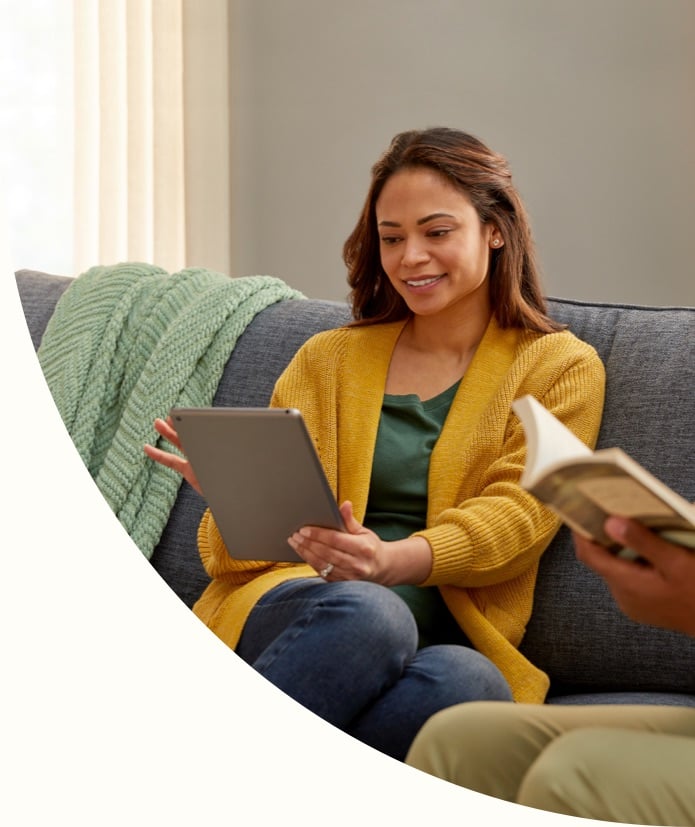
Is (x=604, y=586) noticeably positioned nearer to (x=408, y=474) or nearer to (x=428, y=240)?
(x=408, y=474)

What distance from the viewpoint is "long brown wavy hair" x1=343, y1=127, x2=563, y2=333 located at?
1516mm

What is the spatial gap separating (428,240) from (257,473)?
48 cm

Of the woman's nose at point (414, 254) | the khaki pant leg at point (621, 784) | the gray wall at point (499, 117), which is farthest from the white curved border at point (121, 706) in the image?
the gray wall at point (499, 117)

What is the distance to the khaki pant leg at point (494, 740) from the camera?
2.96 feet

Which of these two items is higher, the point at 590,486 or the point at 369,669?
the point at 590,486

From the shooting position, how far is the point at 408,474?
4.81 feet

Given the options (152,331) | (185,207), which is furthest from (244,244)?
(152,331)

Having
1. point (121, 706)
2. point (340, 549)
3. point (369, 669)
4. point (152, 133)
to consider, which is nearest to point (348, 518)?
point (340, 549)

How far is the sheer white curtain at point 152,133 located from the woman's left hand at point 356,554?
1.67 meters

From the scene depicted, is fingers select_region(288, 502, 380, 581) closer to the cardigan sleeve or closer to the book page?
the cardigan sleeve

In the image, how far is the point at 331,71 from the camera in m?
2.81

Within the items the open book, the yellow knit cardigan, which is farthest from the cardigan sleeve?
the open book

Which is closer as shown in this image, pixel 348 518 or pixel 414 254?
pixel 348 518

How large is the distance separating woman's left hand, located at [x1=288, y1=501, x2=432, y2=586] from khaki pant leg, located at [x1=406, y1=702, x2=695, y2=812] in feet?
1.02
